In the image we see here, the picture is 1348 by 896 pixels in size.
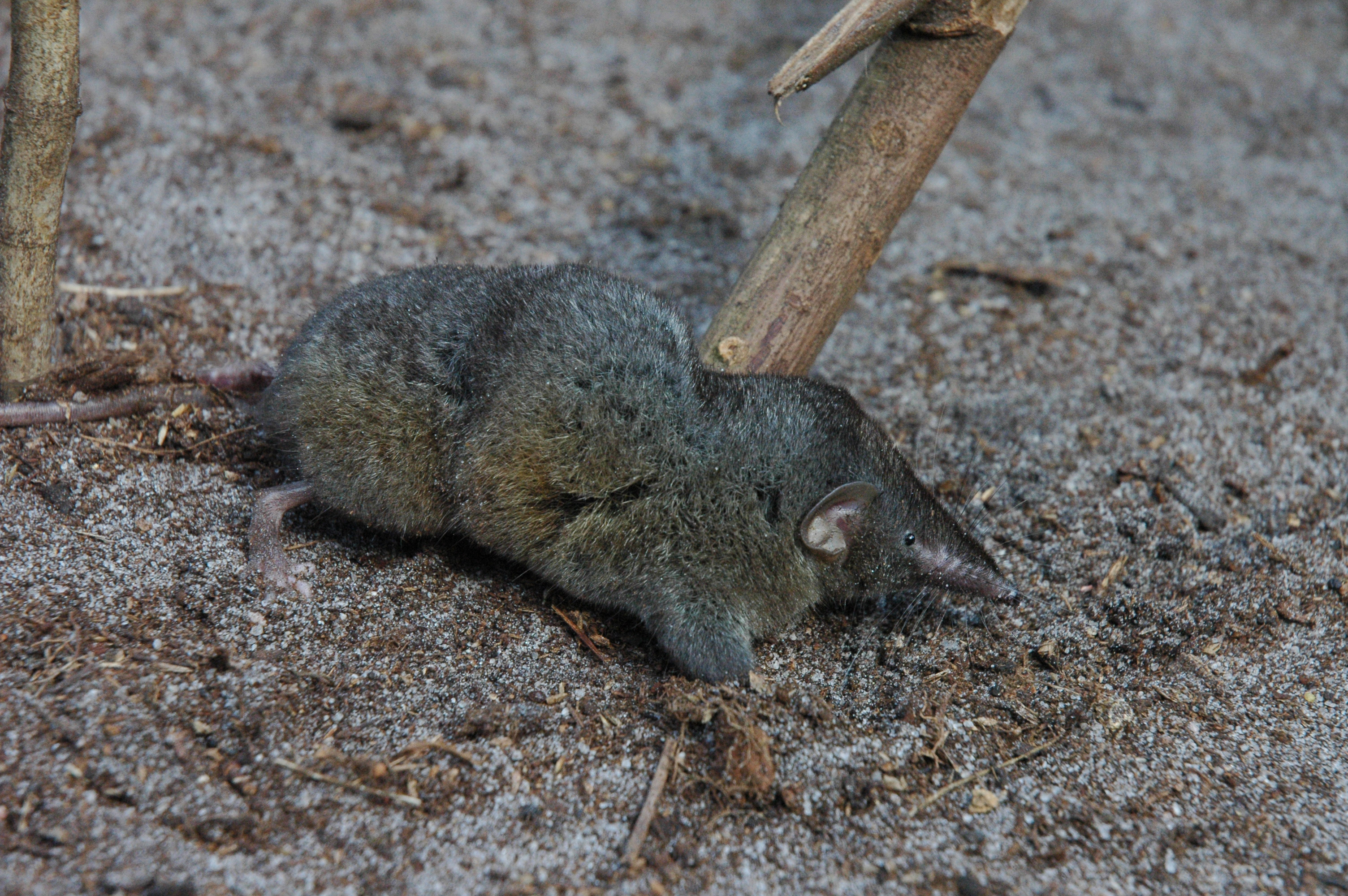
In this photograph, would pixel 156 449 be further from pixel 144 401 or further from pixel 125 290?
pixel 125 290

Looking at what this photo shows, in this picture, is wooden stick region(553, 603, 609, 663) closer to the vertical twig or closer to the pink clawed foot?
the pink clawed foot

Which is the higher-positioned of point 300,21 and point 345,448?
point 300,21

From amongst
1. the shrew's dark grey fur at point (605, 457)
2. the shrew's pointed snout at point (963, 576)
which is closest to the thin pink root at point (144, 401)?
the shrew's dark grey fur at point (605, 457)

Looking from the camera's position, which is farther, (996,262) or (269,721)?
(996,262)

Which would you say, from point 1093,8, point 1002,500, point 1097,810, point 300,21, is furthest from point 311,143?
point 1093,8

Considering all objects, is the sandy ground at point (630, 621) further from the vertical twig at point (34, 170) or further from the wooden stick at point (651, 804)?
the vertical twig at point (34, 170)

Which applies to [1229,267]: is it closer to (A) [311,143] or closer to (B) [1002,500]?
(B) [1002,500]
